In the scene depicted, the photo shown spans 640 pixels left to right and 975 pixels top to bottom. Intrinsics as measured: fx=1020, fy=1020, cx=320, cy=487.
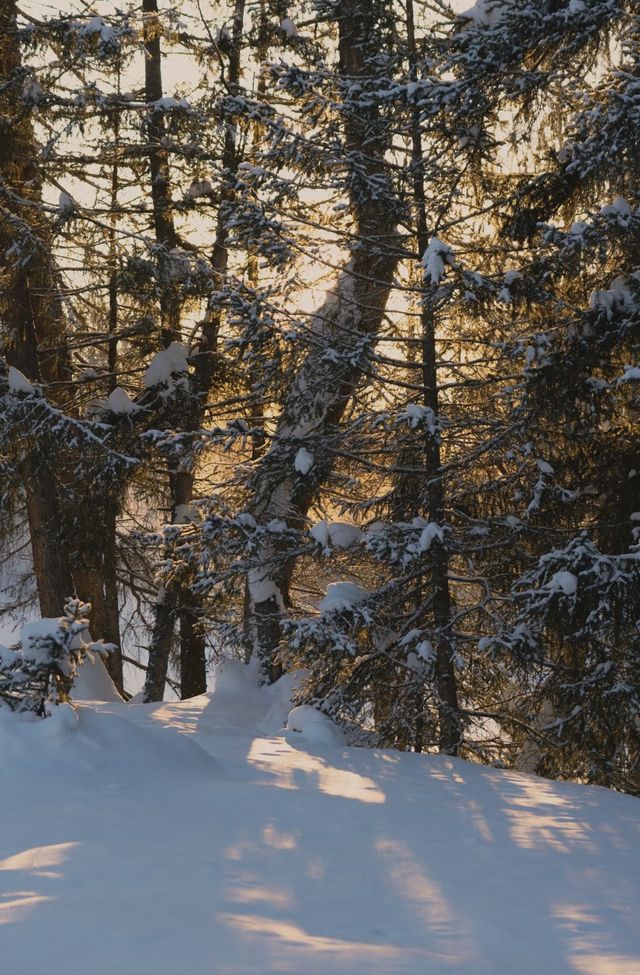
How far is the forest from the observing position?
8.52 metres

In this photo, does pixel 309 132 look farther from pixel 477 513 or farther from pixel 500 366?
pixel 477 513

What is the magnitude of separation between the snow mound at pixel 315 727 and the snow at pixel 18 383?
5572 mm

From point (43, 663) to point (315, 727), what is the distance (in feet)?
8.82

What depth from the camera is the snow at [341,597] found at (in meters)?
8.86

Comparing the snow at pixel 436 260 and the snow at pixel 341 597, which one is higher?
the snow at pixel 436 260

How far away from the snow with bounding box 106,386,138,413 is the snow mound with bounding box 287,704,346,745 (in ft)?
17.5

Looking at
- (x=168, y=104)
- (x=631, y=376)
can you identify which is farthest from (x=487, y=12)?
(x=168, y=104)

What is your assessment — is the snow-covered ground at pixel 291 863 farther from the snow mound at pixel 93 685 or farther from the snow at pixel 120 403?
the snow at pixel 120 403

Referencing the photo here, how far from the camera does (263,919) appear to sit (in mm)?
2998

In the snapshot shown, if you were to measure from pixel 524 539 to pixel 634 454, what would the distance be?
4.16 ft

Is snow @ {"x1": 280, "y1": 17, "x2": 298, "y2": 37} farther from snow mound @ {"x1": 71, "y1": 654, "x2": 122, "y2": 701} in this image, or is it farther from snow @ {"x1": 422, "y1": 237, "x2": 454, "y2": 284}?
snow mound @ {"x1": 71, "y1": 654, "x2": 122, "y2": 701}

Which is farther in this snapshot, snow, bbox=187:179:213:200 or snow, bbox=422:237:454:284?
snow, bbox=187:179:213:200

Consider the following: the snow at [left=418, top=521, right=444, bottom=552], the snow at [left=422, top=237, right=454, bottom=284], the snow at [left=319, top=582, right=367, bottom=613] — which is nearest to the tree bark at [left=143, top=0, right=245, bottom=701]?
the snow at [left=319, top=582, right=367, bottom=613]

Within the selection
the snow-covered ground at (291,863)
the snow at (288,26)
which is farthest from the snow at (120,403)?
the snow-covered ground at (291,863)
